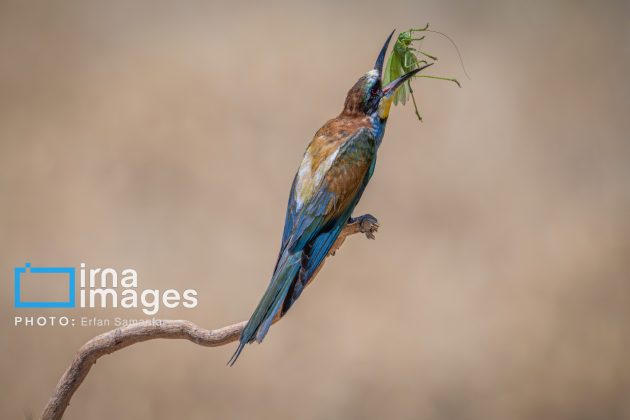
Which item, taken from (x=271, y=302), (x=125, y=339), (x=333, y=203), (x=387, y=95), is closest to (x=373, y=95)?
(x=387, y=95)

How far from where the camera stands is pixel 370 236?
7.56 ft

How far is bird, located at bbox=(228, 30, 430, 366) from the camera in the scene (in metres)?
2.02

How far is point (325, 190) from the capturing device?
84.7 inches

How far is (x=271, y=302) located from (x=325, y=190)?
1.07ft

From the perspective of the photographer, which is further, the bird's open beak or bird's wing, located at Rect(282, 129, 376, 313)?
the bird's open beak

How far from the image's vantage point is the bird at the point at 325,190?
2023mm

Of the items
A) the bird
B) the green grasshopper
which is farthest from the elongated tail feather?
the green grasshopper

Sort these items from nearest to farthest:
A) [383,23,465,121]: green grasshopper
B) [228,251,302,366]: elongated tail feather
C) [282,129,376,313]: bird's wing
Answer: [228,251,302,366]: elongated tail feather → [282,129,376,313]: bird's wing → [383,23,465,121]: green grasshopper

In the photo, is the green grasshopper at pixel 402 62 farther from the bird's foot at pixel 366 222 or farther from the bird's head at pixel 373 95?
the bird's foot at pixel 366 222

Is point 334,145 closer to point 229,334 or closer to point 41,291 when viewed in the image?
point 229,334

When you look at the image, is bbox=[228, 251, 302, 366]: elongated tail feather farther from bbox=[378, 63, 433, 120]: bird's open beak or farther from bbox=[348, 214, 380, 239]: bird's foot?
bbox=[378, 63, 433, 120]: bird's open beak

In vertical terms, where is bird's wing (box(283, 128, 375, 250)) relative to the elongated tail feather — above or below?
above

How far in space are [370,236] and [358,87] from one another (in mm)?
390

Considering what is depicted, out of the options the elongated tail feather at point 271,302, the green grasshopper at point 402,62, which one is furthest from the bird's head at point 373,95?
the elongated tail feather at point 271,302
